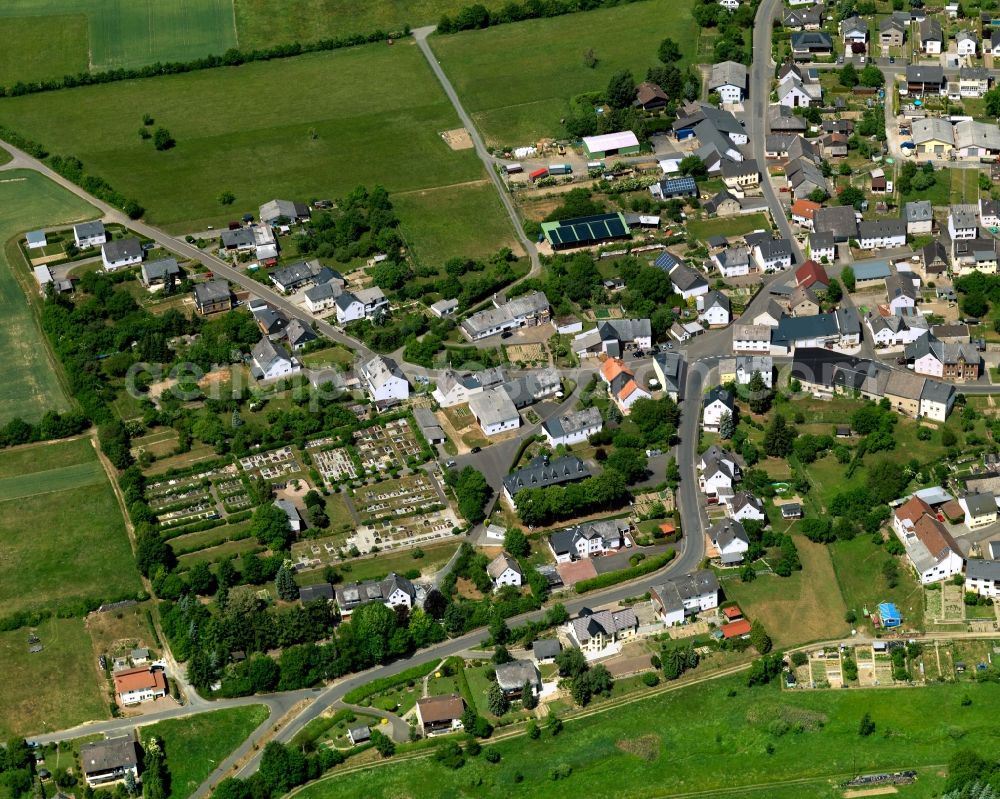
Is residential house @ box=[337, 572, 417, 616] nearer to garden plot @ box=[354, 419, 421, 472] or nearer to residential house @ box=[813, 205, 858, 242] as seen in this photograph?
garden plot @ box=[354, 419, 421, 472]

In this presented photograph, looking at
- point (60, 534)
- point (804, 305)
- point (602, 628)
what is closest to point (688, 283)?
point (804, 305)

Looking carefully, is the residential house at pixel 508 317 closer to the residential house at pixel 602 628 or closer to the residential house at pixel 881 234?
the residential house at pixel 881 234

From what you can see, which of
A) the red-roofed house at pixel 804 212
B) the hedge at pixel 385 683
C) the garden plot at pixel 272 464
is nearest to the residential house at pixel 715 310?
the red-roofed house at pixel 804 212

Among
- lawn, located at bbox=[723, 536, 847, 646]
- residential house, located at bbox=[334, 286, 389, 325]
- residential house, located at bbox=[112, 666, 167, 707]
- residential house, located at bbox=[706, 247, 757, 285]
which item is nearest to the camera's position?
residential house, located at bbox=[112, 666, 167, 707]

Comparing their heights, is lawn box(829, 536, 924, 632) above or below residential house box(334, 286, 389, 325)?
below

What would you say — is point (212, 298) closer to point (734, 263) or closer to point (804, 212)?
point (734, 263)

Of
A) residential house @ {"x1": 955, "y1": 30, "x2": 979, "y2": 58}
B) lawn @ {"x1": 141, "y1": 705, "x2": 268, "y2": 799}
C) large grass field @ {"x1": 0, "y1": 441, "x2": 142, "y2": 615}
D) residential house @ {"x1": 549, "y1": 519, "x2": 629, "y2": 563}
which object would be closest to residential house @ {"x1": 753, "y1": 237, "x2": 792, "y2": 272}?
residential house @ {"x1": 549, "y1": 519, "x2": 629, "y2": 563}
